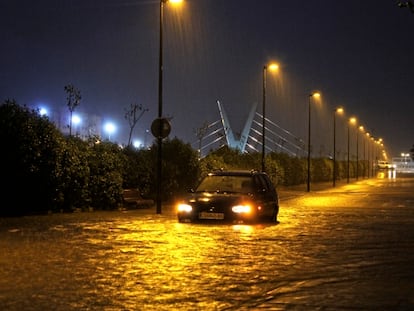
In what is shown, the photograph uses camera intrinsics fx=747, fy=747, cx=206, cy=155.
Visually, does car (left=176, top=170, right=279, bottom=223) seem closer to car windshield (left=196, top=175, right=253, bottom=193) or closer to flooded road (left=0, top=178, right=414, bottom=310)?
car windshield (left=196, top=175, right=253, bottom=193)

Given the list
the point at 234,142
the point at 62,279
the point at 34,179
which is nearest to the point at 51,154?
the point at 34,179

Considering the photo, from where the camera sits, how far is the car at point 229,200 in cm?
1836

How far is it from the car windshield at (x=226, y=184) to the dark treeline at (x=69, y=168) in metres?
5.10

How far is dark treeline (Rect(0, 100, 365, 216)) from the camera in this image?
70.0ft

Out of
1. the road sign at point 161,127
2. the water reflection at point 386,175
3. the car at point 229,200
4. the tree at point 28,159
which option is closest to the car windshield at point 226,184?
the car at point 229,200

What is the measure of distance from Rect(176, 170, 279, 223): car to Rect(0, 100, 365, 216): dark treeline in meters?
5.11

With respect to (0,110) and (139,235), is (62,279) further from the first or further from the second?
(0,110)

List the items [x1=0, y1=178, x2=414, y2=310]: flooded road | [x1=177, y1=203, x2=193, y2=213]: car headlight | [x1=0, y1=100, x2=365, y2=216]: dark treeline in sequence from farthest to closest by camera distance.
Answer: [x1=0, y1=100, x2=365, y2=216]: dark treeline → [x1=177, y1=203, x2=193, y2=213]: car headlight → [x1=0, y1=178, x2=414, y2=310]: flooded road

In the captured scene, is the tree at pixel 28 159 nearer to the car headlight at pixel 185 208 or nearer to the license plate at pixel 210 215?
the car headlight at pixel 185 208

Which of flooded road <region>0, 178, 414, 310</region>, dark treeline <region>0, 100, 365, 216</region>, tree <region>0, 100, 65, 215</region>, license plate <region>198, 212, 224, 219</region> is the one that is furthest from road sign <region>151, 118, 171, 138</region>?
license plate <region>198, 212, 224, 219</region>

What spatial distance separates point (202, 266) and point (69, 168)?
12.4m

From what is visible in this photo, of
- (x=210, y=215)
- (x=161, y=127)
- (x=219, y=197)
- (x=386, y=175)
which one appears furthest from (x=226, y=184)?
(x=386, y=175)

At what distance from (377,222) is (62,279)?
1346 cm

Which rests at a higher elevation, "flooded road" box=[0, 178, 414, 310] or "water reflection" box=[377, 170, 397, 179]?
"water reflection" box=[377, 170, 397, 179]
